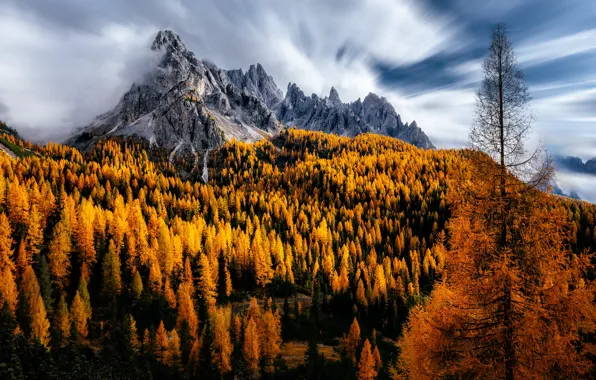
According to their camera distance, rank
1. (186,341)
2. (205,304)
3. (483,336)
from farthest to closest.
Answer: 1. (205,304)
2. (186,341)
3. (483,336)

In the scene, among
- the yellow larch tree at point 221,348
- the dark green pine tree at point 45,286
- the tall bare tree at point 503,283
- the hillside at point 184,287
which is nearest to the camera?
the tall bare tree at point 503,283

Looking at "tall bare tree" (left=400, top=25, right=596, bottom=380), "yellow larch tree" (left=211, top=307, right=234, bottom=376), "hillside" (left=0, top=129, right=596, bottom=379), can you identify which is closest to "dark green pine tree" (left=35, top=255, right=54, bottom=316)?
"hillside" (left=0, top=129, right=596, bottom=379)

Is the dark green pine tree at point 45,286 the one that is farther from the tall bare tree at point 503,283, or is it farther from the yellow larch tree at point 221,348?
the tall bare tree at point 503,283

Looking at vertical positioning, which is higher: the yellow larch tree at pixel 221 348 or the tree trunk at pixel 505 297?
the tree trunk at pixel 505 297

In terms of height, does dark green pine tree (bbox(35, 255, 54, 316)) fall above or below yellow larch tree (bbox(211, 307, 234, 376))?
above

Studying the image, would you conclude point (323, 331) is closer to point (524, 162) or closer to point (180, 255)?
point (180, 255)

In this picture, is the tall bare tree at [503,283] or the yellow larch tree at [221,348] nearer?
the tall bare tree at [503,283]

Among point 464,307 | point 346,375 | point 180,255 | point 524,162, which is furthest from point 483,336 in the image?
point 180,255

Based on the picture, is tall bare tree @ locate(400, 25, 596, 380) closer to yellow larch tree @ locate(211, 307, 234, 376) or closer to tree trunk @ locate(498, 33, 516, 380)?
tree trunk @ locate(498, 33, 516, 380)

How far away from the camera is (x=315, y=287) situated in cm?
7850

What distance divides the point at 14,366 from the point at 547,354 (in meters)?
42.2

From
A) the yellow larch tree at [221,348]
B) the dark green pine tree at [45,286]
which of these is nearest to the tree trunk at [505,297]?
the yellow larch tree at [221,348]

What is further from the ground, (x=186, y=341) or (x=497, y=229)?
(x=497, y=229)

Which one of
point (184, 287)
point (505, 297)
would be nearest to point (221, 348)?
point (184, 287)
